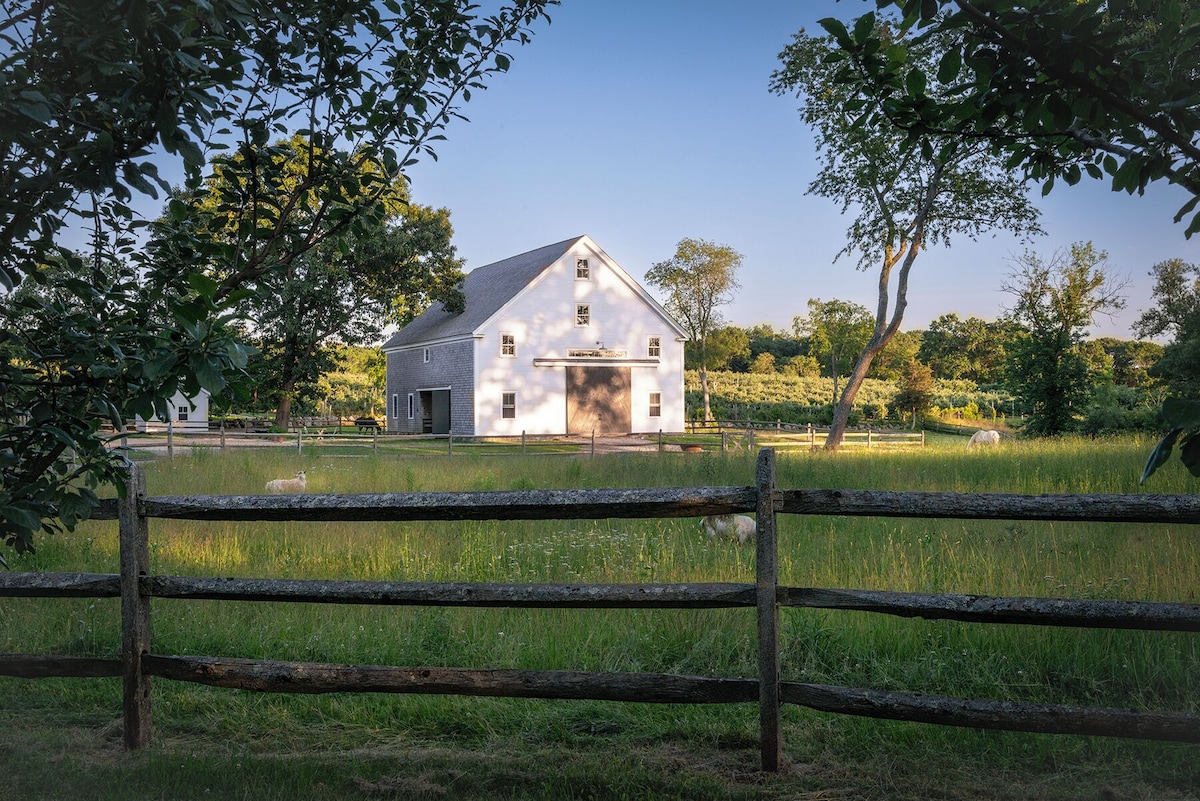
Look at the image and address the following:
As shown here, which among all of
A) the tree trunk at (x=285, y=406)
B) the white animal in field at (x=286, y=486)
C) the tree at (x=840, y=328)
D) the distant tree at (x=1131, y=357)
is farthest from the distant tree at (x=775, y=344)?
the white animal in field at (x=286, y=486)

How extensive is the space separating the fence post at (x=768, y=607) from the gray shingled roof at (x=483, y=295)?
32506mm

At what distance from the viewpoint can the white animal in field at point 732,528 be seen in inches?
360

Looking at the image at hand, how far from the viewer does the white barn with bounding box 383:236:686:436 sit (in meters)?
36.8

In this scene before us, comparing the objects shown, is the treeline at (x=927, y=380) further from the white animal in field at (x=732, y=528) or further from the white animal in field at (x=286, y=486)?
the white animal in field at (x=286, y=486)

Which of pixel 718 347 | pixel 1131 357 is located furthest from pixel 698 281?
pixel 1131 357

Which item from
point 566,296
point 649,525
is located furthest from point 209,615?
point 566,296

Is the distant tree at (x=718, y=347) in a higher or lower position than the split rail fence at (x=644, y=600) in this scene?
higher

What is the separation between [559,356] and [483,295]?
561 cm

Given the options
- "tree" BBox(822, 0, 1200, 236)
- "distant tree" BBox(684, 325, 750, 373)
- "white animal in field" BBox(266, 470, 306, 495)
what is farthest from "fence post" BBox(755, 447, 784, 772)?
"distant tree" BBox(684, 325, 750, 373)

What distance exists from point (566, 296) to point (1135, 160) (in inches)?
1384

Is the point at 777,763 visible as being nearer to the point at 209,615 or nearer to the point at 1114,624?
the point at 1114,624

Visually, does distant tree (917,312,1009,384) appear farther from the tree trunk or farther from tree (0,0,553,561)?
tree (0,0,553,561)

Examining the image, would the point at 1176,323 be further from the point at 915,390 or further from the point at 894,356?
the point at 894,356

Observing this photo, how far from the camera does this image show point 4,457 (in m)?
2.94
